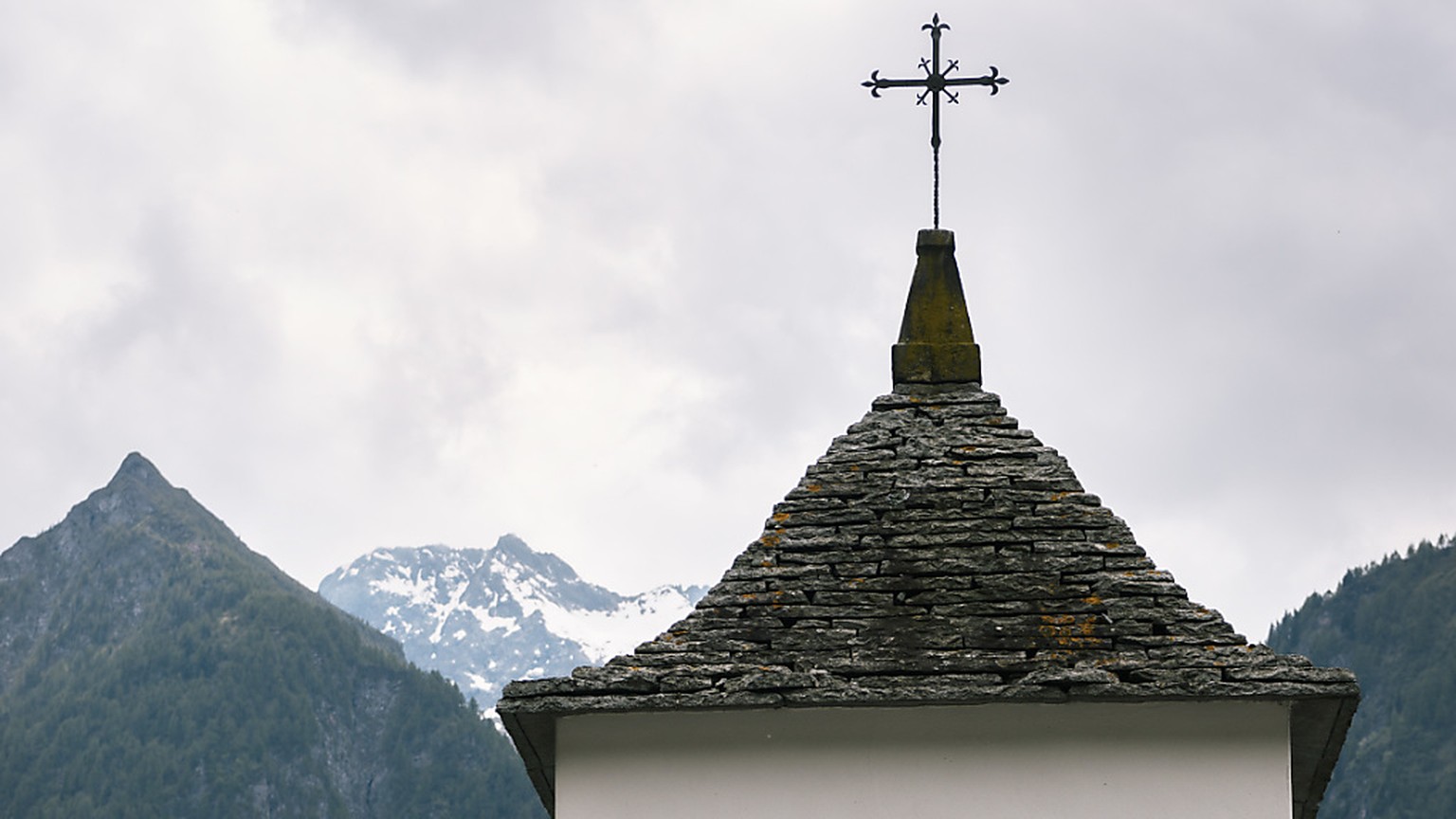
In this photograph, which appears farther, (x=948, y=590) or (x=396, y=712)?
(x=396, y=712)

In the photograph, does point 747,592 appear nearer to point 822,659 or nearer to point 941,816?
point 822,659

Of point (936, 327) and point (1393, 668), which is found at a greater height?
point (1393, 668)

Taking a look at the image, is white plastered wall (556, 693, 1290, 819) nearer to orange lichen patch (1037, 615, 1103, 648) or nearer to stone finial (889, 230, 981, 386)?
orange lichen patch (1037, 615, 1103, 648)

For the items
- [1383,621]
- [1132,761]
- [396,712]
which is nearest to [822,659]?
[1132,761]

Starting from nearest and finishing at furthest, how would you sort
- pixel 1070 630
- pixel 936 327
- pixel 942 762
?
pixel 942 762, pixel 1070 630, pixel 936 327

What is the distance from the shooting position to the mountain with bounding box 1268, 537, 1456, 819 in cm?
4856

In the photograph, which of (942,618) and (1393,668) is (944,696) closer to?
(942,618)

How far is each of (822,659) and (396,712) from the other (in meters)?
90.8

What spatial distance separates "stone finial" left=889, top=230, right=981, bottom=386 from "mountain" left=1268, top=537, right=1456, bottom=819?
33601 mm

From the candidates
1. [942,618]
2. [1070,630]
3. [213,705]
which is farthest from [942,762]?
[213,705]

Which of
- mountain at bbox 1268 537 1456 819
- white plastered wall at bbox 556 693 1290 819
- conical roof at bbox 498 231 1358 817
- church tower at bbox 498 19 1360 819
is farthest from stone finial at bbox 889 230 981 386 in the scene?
mountain at bbox 1268 537 1456 819

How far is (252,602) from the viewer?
11175 centimetres

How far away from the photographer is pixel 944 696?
11789 mm

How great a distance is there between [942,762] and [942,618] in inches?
25.1
